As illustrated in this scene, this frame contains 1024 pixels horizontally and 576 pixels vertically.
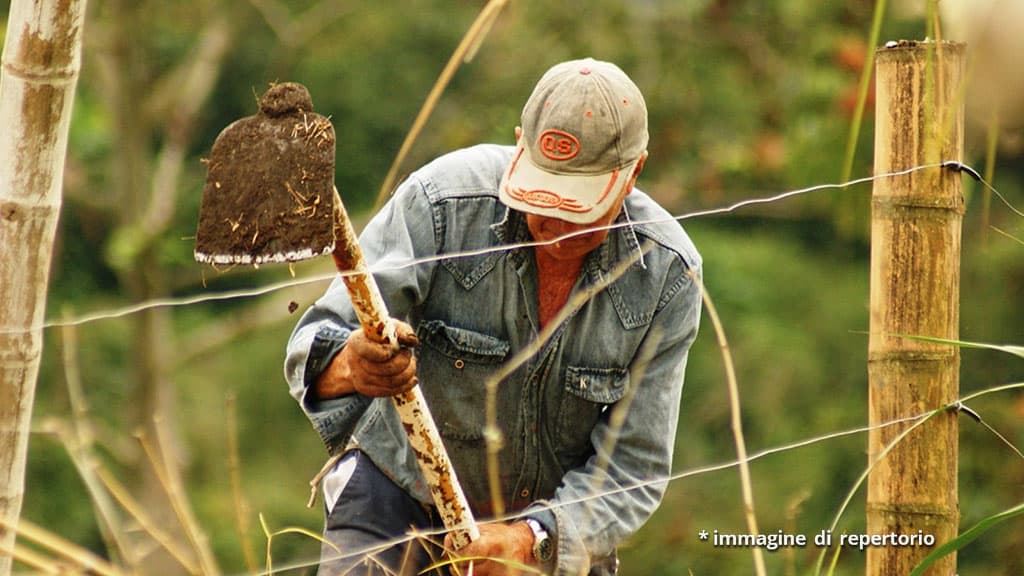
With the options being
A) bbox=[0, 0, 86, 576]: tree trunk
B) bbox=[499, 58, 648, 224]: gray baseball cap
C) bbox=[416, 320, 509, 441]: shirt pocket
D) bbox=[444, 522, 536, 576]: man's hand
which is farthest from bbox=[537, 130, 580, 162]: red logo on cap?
bbox=[0, 0, 86, 576]: tree trunk

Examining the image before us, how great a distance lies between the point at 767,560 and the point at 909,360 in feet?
15.0

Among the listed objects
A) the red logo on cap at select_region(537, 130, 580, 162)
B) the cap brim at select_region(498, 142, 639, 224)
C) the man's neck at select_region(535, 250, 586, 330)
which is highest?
the red logo on cap at select_region(537, 130, 580, 162)

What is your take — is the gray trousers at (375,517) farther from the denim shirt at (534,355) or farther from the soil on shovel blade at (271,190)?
the soil on shovel blade at (271,190)

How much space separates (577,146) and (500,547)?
66 cm

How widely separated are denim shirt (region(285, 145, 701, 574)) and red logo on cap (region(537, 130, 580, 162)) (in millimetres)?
175

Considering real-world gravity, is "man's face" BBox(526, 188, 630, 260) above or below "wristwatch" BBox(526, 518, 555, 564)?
above

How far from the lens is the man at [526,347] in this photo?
2443mm

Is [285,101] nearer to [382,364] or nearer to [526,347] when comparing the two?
[382,364]

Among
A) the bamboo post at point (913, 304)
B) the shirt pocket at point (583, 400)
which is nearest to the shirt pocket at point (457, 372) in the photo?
the shirt pocket at point (583, 400)

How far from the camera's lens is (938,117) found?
83.5 inches

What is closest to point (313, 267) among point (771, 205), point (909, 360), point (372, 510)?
point (771, 205)

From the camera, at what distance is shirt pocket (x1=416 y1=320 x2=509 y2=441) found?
257 cm

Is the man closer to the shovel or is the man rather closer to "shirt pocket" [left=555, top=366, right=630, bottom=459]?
"shirt pocket" [left=555, top=366, right=630, bottom=459]

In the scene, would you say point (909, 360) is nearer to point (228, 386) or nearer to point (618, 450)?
point (618, 450)
